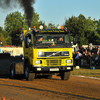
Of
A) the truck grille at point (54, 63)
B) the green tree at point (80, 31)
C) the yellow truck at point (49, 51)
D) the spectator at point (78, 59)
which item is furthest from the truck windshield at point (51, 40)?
the green tree at point (80, 31)

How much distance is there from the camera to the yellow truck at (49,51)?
39.8ft

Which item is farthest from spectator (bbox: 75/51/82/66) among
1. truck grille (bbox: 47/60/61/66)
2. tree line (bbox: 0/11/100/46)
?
tree line (bbox: 0/11/100/46)

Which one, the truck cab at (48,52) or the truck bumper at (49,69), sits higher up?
the truck cab at (48,52)

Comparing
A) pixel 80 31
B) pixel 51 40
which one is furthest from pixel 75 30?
pixel 51 40

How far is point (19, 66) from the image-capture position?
13797 mm

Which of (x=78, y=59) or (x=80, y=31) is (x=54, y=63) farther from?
(x=80, y=31)

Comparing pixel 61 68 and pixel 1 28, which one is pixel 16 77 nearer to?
pixel 61 68

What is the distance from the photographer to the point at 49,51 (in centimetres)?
1213

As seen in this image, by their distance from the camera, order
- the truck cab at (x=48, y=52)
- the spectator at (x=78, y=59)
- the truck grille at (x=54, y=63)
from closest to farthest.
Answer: the truck cab at (x=48, y=52)
the truck grille at (x=54, y=63)
the spectator at (x=78, y=59)

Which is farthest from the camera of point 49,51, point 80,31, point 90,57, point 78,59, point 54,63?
point 80,31

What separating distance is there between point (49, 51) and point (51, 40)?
0.63 m

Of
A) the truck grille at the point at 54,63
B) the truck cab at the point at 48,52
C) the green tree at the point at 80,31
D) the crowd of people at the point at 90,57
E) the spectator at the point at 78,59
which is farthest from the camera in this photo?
the green tree at the point at 80,31

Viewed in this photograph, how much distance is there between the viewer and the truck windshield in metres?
12.2

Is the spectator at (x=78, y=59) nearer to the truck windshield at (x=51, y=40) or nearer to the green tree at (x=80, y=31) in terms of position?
the truck windshield at (x=51, y=40)
